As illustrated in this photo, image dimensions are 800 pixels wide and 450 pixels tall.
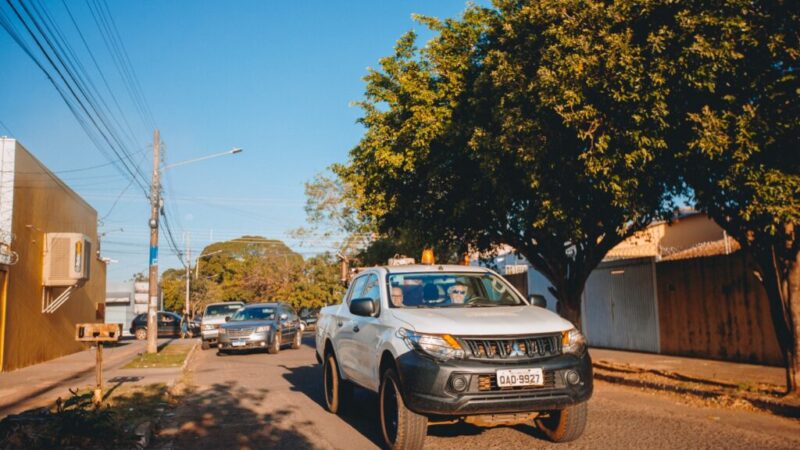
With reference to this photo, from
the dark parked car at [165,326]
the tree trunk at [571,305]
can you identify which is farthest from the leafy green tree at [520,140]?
the dark parked car at [165,326]

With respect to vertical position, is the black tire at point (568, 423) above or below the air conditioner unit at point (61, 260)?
below

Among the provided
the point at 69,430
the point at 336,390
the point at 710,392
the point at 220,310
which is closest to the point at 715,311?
the point at 710,392

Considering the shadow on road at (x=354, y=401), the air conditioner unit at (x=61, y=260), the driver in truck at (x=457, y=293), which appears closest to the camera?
the driver in truck at (x=457, y=293)

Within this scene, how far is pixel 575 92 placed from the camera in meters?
8.95

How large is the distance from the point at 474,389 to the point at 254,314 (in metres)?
16.4

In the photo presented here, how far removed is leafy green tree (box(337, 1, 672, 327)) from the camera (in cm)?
877

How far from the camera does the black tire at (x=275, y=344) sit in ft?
65.2

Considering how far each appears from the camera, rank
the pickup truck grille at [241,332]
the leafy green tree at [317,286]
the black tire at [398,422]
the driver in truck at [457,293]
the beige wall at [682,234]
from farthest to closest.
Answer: the leafy green tree at [317,286] < the beige wall at [682,234] < the pickup truck grille at [241,332] < the driver in truck at [457,293] < the black tire at [398,422]

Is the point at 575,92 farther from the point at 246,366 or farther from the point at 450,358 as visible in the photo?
the point at 246,366

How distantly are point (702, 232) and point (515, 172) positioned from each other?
60.4ft

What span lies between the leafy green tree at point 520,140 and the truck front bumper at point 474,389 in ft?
12.4

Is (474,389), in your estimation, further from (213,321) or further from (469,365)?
(213,321)

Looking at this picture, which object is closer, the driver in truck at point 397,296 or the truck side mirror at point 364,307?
the truck side mirror at point 364,307

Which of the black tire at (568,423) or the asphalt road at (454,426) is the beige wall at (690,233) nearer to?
the asphalt road at (454,426)
